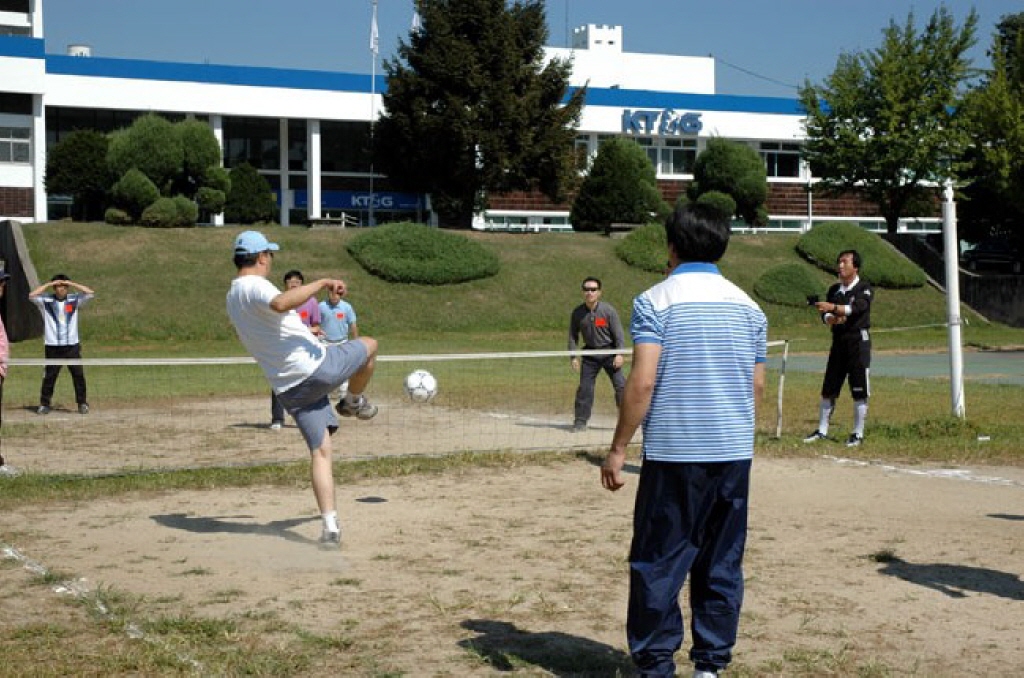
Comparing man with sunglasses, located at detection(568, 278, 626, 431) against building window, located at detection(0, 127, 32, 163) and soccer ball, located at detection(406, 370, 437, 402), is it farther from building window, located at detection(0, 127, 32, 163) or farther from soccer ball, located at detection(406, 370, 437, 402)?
building window, located at detection(0, 127, 32, 163)

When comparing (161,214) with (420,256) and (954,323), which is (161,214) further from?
(954,323)

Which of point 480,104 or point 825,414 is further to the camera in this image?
point 480,104

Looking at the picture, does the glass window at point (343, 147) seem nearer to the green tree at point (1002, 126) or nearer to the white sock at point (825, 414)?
the green tree at point (1002, 126)

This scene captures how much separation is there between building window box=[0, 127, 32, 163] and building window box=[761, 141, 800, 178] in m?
39.4

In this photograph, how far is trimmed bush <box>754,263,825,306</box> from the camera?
4084 cm

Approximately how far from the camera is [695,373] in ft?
18.2

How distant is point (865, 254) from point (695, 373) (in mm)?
41587

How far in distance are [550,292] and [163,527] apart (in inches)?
1187

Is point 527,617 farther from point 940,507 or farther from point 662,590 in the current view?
point 940,507

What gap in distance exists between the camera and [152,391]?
73.3ft

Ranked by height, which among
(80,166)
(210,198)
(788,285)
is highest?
(80,166)

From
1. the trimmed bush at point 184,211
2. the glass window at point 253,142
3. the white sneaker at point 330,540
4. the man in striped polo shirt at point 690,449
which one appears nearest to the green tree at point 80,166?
the trimmed bush at point 184,211

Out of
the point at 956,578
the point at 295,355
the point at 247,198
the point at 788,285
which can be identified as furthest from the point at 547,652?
the point at 247,198

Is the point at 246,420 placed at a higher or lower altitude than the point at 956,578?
lower
